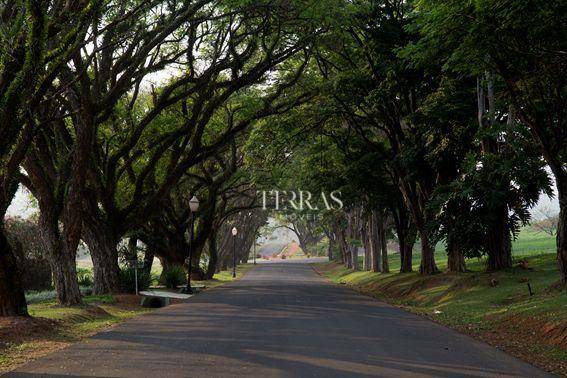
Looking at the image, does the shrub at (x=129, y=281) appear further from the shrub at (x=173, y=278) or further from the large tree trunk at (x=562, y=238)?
the large tree trunk at (x=562, y=238)

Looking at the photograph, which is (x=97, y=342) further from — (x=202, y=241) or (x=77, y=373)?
(x=202, y=241)

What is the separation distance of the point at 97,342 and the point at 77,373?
3046 mm

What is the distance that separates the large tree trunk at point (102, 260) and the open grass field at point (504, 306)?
9.93m

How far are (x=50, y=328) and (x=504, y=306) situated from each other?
10694 millimetres

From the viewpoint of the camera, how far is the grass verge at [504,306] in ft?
35.0

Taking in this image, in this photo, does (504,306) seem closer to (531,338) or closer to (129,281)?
(531,338)

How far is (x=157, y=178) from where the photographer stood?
3284 centimetres

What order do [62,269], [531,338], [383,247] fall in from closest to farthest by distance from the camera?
1. [531,338]
2. [62,269]
3. [383,247]

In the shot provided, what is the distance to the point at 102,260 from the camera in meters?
22.2

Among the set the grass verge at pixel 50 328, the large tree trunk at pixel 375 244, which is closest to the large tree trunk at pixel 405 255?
the large tree trunk at pixel 375 244

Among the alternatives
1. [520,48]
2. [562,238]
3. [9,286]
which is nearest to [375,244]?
[562,238]

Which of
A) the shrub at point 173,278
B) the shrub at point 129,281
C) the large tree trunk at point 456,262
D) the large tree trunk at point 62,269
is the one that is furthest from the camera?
the shrub at point 173,278

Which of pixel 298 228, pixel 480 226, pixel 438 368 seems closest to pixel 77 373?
pixel 438 368

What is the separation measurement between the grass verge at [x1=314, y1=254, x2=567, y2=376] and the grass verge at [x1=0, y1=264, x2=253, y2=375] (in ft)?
25.6
